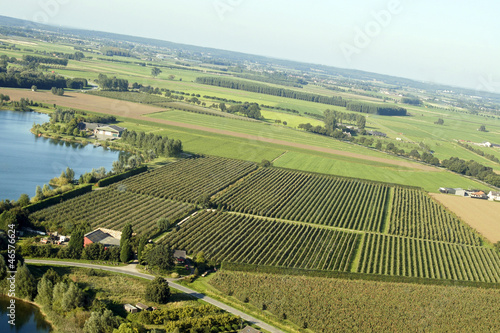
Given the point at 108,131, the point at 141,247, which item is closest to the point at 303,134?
the point at 108,131

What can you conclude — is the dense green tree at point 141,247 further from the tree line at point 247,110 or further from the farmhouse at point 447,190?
the tree line at point 247,110

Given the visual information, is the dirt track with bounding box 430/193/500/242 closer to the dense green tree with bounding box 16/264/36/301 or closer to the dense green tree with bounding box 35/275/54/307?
the dense green tree with bounding box 35/275/54/307

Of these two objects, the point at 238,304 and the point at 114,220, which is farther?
the point at 114,220

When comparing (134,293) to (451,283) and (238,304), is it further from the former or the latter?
(451,283)

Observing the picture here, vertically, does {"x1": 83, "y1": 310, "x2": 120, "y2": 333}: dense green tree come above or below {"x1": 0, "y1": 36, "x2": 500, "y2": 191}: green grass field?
below

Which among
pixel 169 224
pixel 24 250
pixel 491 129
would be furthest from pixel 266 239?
pixel 491 129

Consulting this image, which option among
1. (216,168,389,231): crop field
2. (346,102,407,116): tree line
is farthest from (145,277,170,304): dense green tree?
(346,102,407,116): tree line

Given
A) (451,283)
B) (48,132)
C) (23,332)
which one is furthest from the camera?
(48,132)
